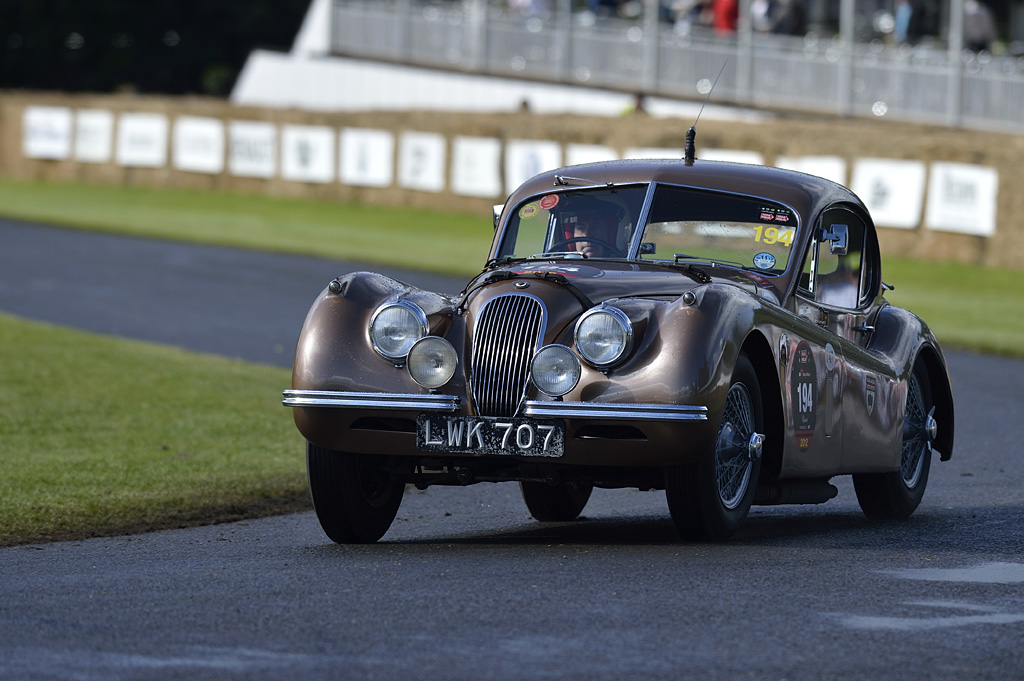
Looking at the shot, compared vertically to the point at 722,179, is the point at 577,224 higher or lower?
lower

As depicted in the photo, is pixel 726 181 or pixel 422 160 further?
pixel 422 160

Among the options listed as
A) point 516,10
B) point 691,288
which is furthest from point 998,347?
point 516,10

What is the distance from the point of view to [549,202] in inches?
327

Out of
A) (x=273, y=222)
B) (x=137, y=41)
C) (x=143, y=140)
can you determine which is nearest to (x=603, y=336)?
(x=273, y=222)

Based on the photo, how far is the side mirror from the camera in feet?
27.2

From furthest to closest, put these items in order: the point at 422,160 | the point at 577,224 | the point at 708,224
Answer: the point at 422,160 < the point at 577,224 < the point at 708,224

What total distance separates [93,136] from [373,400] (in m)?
36.3

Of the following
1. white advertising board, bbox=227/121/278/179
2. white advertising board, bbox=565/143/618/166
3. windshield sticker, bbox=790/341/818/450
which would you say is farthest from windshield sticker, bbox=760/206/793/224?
white advertising board, bbox=227/121/278/179

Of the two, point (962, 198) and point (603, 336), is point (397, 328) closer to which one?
point (603, 336)

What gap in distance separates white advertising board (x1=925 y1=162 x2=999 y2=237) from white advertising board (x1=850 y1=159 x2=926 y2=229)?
0.20 metres

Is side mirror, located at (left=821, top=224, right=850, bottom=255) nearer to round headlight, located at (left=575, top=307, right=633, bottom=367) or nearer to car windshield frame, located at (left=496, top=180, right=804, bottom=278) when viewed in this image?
car windshield frame, located at (left=496, top=180, right=804, bottom=278)

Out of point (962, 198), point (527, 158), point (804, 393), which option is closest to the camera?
point (804, 393)

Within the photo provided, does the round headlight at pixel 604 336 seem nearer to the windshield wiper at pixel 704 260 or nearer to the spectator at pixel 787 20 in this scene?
the windshield wiper at pixel 704 260

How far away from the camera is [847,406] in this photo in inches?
306
